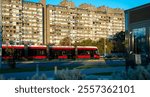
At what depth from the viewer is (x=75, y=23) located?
86.7m

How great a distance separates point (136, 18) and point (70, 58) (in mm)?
10928

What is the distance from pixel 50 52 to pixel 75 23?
4758cm

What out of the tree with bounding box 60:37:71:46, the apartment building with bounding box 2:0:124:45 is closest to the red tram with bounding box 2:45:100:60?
the tree with bounding box 60:37:71:46

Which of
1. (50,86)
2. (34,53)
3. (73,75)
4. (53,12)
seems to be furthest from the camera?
(53,12)

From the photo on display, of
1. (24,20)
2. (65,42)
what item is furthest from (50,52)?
(24,20)

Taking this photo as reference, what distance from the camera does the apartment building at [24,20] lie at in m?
81.6

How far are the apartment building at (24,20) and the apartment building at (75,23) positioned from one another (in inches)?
111

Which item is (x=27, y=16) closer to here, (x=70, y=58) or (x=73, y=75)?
(x=70, y=58)

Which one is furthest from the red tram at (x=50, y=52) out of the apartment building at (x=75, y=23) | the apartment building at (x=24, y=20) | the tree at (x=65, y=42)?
the apartment building at (x=24, y=20)

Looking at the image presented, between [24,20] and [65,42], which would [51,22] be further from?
[65,42]

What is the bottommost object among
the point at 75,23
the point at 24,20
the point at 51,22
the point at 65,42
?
the point at 65,42

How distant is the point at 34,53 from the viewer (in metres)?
37.8

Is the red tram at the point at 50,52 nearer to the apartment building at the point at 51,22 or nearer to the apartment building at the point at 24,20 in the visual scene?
the apartment building at the point at 51,22

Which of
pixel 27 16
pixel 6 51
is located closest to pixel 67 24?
pixel 27 16
